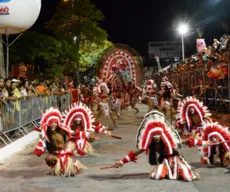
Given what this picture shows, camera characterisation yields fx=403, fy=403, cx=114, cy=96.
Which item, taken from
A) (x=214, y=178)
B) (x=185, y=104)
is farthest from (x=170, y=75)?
(x=214, y=178)

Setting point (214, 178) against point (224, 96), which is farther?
point (224, 96)

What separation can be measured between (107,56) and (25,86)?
10.8ft

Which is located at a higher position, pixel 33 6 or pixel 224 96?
pixel 33 6

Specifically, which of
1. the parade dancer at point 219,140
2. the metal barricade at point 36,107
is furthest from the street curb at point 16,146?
the parade dancer at point 219,140

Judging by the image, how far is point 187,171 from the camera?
6.59 meters

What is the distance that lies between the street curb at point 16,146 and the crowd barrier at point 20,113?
25cm

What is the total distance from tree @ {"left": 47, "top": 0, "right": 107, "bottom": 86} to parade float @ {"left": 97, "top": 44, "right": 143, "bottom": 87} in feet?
66.9

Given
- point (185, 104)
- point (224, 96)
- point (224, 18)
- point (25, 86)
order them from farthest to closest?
1. point (224, 18)
2. point (224, 96)
3. point (25, 86)
4. point (185, 104)

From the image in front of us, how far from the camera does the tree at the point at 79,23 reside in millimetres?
36625

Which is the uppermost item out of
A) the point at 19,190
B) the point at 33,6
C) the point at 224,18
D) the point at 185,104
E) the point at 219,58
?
the point at 224,18

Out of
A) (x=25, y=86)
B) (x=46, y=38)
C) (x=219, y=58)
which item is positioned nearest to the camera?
(x=25, y=86)

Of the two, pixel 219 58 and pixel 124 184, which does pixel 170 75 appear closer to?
pixel 219 58

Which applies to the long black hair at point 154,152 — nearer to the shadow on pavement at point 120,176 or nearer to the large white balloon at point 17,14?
the shadow on pavement at point 120,176

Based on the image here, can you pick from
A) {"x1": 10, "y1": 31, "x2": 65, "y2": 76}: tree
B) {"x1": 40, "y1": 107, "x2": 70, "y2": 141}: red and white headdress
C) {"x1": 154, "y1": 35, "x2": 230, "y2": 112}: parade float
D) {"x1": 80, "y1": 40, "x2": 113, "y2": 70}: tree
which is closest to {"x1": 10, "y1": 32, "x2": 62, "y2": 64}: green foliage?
{"x1": 10, "y1": 31, "x2": 65, "y2": 76}: tree
